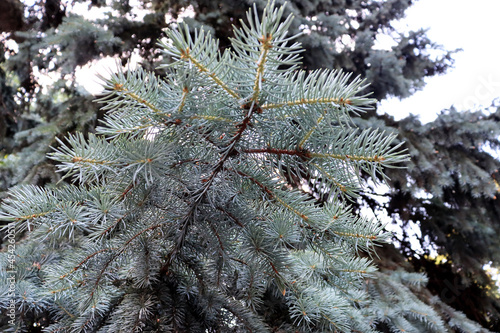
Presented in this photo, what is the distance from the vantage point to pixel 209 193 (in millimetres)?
461

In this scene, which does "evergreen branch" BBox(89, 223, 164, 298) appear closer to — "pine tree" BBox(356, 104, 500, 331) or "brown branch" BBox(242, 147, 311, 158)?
"brown branch" BBox(242, 147, 311, 158)

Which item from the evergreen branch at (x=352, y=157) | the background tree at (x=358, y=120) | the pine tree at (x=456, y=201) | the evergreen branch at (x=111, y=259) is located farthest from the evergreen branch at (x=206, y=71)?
the pine tree at (x=456, y=201)

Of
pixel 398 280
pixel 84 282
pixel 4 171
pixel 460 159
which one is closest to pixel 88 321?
pixel 84 282

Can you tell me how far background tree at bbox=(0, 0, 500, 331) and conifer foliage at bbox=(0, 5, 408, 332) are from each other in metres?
1.31

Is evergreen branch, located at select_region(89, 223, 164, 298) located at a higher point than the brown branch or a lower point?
lower

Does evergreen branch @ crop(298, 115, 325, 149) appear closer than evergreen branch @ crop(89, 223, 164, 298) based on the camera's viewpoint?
Yes

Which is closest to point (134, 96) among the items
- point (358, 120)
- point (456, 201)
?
point (358, 120)

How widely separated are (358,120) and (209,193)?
1.62 meters

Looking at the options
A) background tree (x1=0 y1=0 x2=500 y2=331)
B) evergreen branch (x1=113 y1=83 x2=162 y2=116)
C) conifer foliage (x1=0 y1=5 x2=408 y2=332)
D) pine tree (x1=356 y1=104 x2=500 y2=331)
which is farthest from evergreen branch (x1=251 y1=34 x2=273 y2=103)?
pine tree (x1=356 y1=104 x2=500 y2=331)

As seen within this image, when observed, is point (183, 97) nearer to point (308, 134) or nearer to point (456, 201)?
point (308, 134)

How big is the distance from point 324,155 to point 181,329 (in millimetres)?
361

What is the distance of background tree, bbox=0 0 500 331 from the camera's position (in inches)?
69.4

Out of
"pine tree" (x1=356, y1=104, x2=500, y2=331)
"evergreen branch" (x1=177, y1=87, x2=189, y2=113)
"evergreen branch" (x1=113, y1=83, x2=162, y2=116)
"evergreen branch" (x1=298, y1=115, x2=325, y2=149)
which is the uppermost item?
"pine tree" (x1=356, y1=104, x2=500, y2=331)

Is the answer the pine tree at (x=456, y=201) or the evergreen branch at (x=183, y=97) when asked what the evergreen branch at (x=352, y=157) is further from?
the pine tree at (x=456, y=201)
